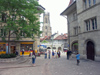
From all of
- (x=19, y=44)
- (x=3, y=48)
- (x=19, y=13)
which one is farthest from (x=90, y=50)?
(x=3, y=48)

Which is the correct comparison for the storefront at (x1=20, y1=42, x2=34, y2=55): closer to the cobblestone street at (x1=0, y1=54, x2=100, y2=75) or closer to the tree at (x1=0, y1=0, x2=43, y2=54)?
the tree at (x1=0, y1=0, x2=43, y2=54)

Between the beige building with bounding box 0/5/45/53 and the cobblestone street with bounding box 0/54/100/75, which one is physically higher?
the beige building with bounding box 0/5/45/53

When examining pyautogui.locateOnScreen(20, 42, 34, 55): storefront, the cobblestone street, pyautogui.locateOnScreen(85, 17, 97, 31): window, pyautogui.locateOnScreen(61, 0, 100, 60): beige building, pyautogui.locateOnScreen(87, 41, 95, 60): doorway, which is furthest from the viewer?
pyautogui.locateOnScreen(20, 42, 34, 55): storefront

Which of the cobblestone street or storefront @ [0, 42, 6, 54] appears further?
storefront @ [0, 42, 6, 54]

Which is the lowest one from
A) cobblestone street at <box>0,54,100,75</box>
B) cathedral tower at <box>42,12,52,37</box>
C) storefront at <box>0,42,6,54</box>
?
cobblestone street at <box>0,54,100,75</box>

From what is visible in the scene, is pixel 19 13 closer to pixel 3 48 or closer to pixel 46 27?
pixel 3 48

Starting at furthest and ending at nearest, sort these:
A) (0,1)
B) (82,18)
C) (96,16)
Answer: (82,18)
(96,16)
(0,1)

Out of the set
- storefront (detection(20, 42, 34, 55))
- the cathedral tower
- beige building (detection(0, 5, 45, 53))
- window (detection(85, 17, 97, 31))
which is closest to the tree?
window (detection(85, 17, 97, 31))

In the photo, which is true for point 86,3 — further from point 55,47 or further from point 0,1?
point 55,47

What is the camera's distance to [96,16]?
44.2 ft

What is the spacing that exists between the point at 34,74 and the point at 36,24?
775 cm

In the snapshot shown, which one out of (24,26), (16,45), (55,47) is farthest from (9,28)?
(55,47)

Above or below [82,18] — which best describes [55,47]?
below

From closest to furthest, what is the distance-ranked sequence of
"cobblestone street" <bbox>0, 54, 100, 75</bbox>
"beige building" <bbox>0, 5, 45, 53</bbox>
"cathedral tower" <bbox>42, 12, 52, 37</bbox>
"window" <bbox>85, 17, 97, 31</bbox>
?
"cobblestone street" <bbox>0, 54, 100, 75</bbox> < "window" <bbox>85, 17, 97, 31</bbox> < "beige building" <bbox>0, 5, 45, 53</bbox> < "cathedral tower" <bbox>42, 12, 52, 37</bbox>
